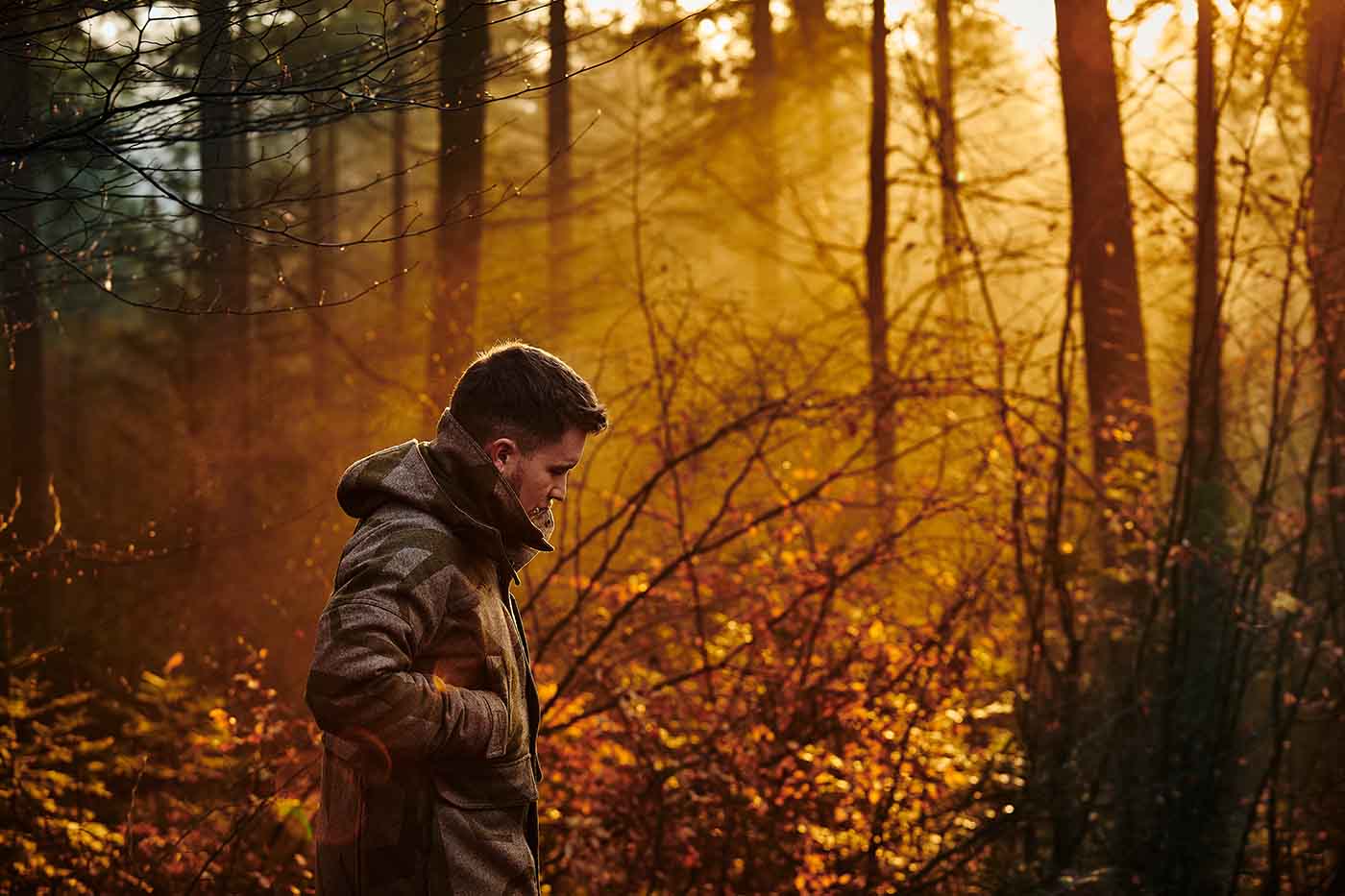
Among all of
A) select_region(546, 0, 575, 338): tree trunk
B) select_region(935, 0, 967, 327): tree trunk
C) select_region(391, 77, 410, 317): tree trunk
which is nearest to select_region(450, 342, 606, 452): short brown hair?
select_region(935, 0, 967, 327): tree trunk

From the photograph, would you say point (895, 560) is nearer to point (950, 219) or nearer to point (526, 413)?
point (950, 219)

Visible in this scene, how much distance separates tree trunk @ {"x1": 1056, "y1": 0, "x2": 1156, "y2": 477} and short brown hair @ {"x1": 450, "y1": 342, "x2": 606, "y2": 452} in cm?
408

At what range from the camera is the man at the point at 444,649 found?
238 cm

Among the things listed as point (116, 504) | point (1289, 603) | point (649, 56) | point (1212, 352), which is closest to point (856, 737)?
point (1289, 603)

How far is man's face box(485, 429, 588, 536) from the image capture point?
267cm

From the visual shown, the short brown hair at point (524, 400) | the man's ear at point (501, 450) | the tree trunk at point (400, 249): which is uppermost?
the tree trunk at point (400, 249)

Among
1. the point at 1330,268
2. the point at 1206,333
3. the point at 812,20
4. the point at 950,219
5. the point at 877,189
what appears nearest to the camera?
the point at 1206,333

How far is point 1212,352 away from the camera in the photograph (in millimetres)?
6156

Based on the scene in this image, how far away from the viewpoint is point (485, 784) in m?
2.61

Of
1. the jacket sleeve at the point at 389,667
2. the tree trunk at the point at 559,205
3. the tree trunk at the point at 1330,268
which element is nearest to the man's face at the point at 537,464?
the jacket sleeve at the point at 389,667

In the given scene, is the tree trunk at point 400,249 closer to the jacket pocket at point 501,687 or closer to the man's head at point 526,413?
the man's head at point 526,413

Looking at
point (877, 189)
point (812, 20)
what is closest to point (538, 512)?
point (877, 189)

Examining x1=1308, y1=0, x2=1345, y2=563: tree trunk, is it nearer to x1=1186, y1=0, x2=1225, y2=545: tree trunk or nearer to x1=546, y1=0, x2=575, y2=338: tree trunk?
x1=1186, y1=0, x2=1225, y2=545: tree trunk

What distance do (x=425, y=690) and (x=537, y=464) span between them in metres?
0.52
